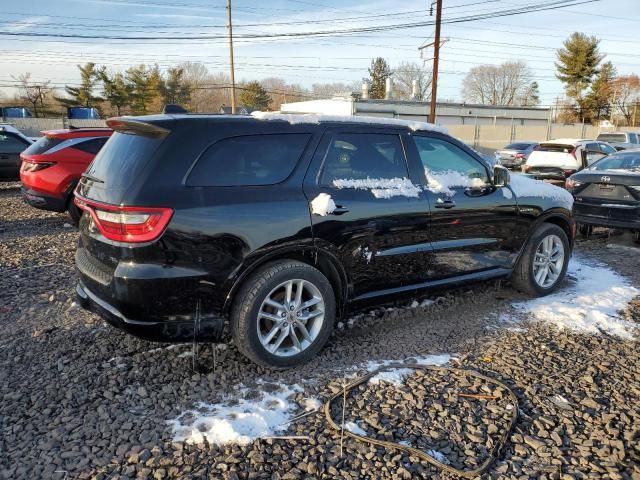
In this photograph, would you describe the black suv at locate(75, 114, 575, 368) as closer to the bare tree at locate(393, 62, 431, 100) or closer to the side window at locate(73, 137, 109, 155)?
the side window at locate(73, 137, 109, 155)

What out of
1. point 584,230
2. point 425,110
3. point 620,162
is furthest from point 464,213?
point 425,110

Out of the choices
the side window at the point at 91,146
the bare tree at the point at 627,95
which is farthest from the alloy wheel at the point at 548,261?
the bare tree at the point at 627,95

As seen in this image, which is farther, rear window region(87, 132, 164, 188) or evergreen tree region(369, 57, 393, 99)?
evergreen tree region(369, 57, 393, 99)

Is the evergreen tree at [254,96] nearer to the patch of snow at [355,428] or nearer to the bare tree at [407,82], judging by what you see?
the bare tree at [407,82]

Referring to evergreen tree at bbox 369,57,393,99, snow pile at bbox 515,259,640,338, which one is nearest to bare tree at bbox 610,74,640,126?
evergreen tree at bbox 369,57,393,99

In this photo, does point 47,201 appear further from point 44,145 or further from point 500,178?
point 500,178

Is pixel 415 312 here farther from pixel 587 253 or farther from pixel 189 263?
pixel 587 253

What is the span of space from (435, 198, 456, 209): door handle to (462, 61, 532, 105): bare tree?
78916mm

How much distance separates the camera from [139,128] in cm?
321

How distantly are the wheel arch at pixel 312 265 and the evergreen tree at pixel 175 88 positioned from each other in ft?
168

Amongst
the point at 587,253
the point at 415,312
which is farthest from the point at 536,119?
the point at 415,312

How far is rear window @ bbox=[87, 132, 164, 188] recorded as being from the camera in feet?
10.0

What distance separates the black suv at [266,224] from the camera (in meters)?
2.99

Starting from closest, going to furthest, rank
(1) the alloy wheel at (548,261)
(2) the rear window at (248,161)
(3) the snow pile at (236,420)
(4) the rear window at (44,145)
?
1. (3) the snow pile at (236,420)
2. (2) the rear window at (248,161)
3. (1) the alloy wheel at (548,261)
4. (4) the rear window at (44,145)
